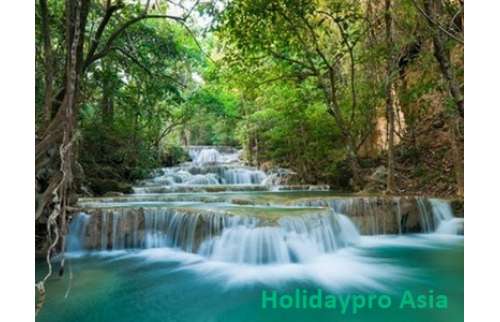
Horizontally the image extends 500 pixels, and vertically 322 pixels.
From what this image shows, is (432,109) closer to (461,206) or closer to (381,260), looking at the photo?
(461,206)

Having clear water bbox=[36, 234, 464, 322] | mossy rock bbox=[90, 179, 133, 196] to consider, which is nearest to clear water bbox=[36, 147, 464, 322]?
clear water bbox=[36, 234, 464, 322]

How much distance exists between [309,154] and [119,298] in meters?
8.64

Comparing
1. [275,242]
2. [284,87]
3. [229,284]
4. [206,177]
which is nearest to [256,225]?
[275,242]

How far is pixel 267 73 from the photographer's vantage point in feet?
29.3

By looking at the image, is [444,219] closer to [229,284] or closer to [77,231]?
[229,284]

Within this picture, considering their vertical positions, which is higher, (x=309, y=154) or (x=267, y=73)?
(x=267, y=73)

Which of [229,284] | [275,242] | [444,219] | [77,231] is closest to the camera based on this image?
[229,284]

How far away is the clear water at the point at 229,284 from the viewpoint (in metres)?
3.41

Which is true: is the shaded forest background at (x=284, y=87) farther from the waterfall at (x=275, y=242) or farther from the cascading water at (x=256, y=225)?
the waterfall at (x=275, y=242)

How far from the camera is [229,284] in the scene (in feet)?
13.4

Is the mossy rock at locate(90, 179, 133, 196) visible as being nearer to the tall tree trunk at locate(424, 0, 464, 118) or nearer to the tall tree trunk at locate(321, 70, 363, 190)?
the tall tree trunk at locate(321, 70, 363, 190)
